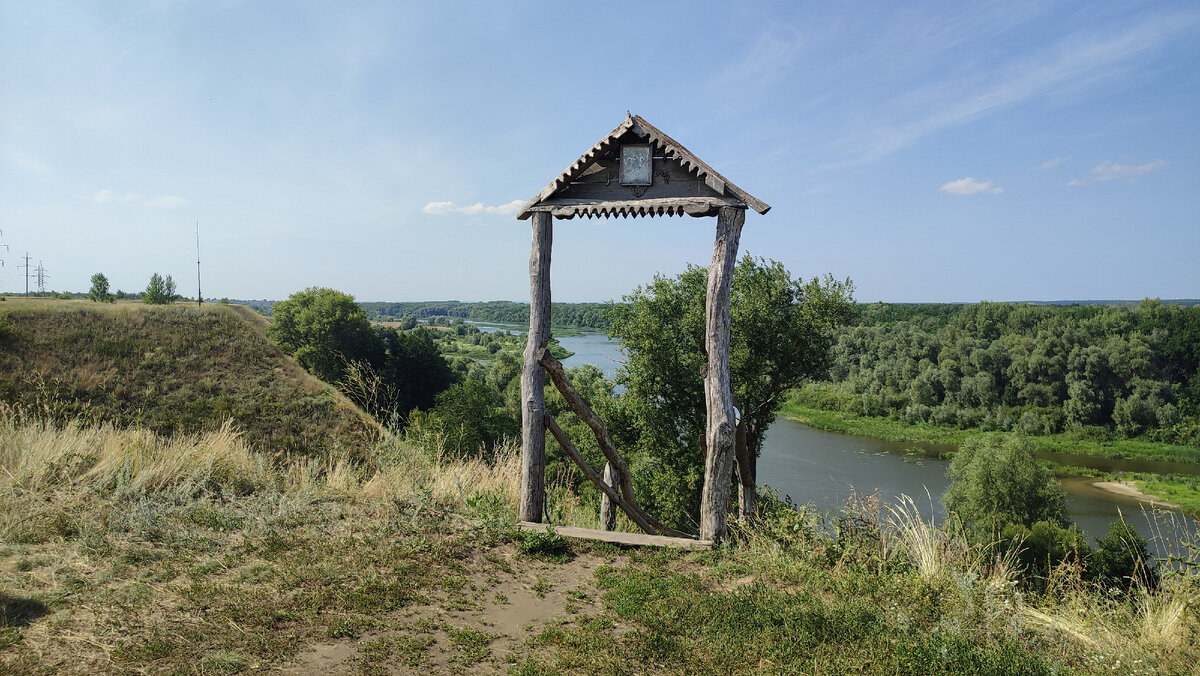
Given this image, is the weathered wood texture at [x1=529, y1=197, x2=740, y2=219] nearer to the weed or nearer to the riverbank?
the weed

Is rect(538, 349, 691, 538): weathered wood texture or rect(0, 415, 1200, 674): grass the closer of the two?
rect(0, 415, 1200, 674): grass

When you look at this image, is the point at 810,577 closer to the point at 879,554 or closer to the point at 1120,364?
the point at 879,554

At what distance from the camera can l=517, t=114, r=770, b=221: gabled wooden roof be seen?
5.78 m

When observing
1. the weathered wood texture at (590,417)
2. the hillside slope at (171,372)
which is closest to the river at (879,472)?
the hillside slope at (171,372)

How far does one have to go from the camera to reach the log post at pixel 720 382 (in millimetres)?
5688

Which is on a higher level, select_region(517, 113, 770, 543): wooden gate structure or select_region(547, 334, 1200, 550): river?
select_region(517, 113, 770, 543): wooden gate structure

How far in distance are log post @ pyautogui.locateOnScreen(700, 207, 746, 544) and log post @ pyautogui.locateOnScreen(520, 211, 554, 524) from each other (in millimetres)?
1717

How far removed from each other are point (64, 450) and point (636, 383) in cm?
1069

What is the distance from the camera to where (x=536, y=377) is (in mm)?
6215

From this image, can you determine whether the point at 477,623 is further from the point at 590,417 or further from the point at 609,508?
the point at 609,508

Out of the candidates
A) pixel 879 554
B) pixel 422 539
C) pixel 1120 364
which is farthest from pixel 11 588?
pixel 1120 364

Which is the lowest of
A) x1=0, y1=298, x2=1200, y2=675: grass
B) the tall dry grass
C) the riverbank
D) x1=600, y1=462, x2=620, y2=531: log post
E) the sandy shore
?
the sandy shore

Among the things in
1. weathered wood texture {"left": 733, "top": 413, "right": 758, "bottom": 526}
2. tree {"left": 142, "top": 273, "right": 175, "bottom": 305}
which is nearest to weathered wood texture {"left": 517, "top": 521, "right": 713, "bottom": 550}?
weathered wood texture {"left": 733, "top": 413, "right": 758, "bottom": 526}

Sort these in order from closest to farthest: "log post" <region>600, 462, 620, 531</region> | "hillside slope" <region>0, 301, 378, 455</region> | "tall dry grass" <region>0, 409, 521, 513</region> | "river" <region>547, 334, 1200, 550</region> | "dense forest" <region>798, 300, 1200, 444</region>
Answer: "tall dry grass" <region>0, 409, 521, 513</region> < "log post" <region>600, 462, 620, 531</region> < "hillside slope" <region>0, 301, 378, 455</region> < "river" <region>547, 334, 1200, 550</region> < "dense forest" <region>798, 300, 1200, 444</region>
